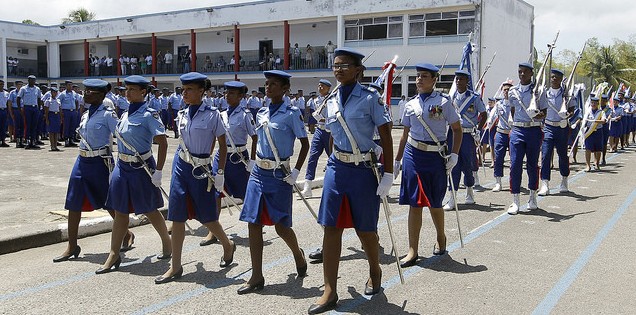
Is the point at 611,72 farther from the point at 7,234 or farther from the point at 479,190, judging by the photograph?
the point at 7,234

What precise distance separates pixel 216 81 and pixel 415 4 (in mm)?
17134

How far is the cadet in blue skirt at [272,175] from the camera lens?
5055 millimetres

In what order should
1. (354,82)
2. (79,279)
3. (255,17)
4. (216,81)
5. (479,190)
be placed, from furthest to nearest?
(216,81) → (255,17) → (479,190) → (79,279) → (354,82)

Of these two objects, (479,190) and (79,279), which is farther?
(479,190)

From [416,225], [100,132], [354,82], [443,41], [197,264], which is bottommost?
[197,264]

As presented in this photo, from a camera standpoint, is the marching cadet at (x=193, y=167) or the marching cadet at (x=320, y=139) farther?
the marching cadet at (x=320, y=139)

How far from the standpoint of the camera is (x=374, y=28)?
115 feet

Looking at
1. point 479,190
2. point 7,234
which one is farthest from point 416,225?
point 479,190

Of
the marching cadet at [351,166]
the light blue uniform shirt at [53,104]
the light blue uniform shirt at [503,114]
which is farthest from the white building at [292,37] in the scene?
the marching cadet at [351,166]

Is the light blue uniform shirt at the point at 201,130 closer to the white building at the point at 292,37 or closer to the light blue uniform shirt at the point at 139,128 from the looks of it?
the light blue uniform shirt at the point at 139,128

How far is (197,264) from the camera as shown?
19.5 ft

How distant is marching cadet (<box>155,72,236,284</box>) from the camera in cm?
542

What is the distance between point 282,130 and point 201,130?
91 cm

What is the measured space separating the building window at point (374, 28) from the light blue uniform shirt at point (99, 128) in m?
29.6
